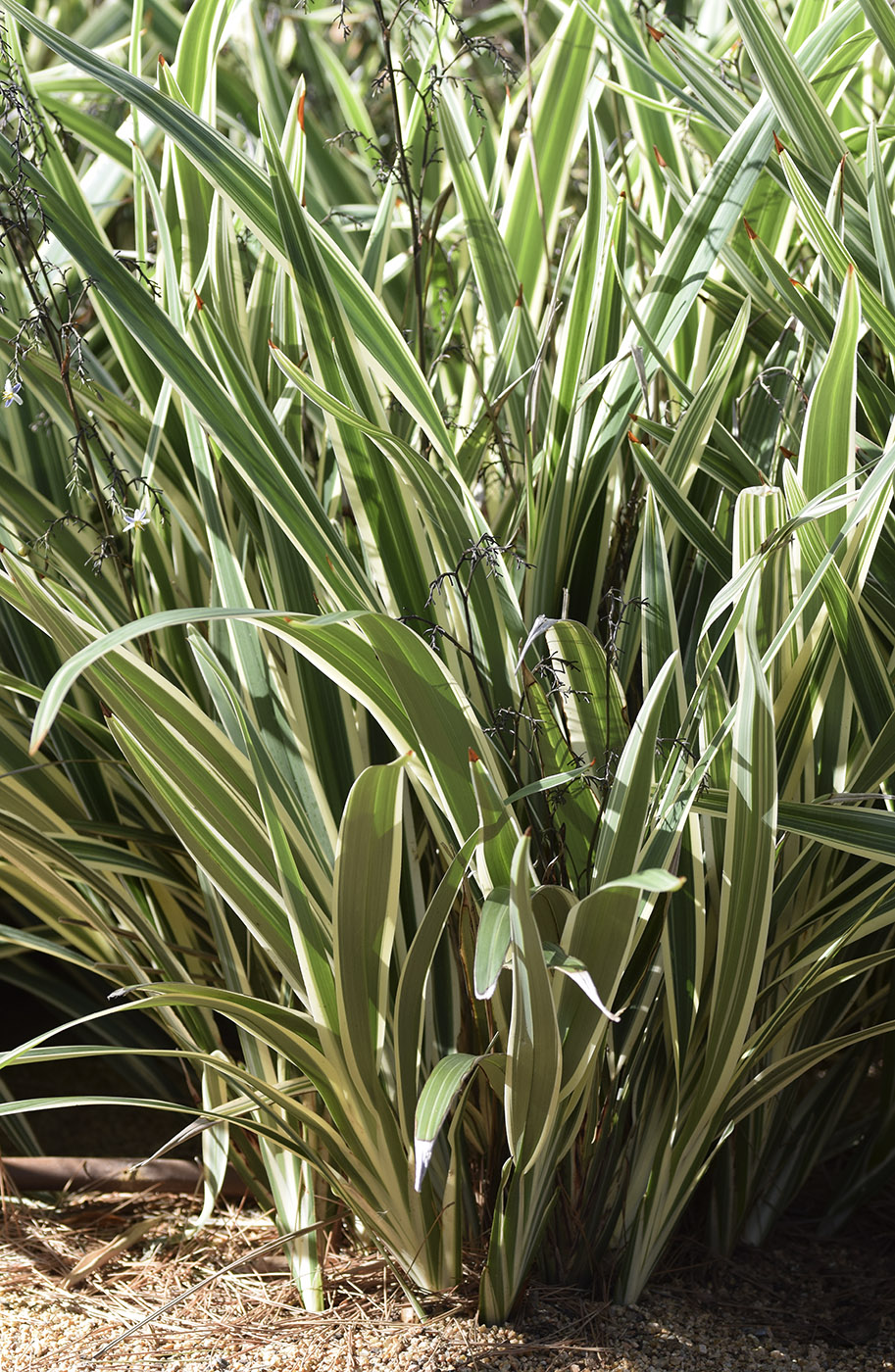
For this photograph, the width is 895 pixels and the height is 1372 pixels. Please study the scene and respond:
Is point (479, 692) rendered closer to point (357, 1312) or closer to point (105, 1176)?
point (357, 1312)

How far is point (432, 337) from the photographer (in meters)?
1.08

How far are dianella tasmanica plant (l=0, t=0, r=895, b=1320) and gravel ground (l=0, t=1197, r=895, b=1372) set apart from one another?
0.10 feet

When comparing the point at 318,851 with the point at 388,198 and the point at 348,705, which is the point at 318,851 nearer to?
the point at 348,705

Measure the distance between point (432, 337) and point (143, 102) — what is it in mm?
508

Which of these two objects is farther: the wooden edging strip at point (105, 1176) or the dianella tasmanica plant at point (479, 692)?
the wooden edging strip at point (105, 1176)

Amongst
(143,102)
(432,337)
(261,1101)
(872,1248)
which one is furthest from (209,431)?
(872,1248)

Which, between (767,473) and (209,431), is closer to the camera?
(209,431)

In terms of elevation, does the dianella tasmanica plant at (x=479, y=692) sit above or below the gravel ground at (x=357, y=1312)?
above

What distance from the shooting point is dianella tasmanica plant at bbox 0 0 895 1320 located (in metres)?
0.57

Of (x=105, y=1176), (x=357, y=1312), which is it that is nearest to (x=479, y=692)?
(x=357, y=1312)

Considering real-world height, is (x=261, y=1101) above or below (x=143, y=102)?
below

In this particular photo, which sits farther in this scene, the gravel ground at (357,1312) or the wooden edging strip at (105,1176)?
the wooden edging strip at (105,1176)

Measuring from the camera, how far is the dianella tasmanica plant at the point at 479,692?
57cm

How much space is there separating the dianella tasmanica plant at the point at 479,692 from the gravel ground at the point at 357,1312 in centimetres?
3
